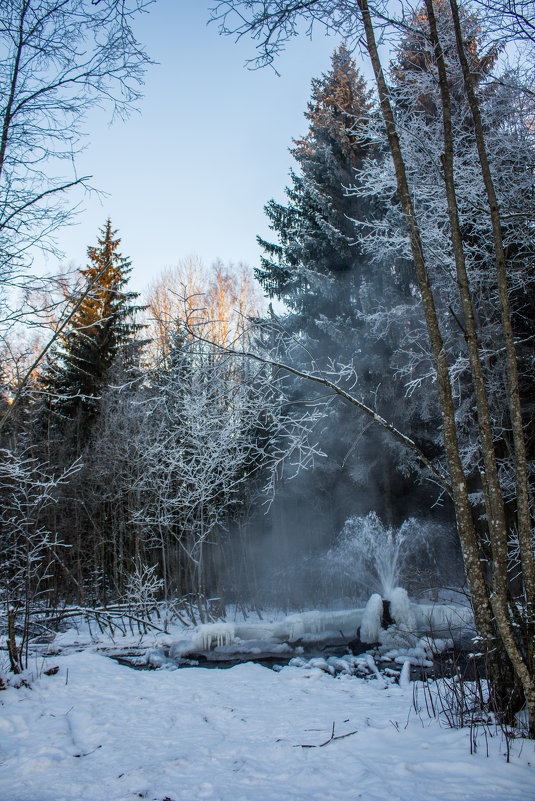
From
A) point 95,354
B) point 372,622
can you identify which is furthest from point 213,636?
point 95,354

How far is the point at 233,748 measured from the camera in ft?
11.9

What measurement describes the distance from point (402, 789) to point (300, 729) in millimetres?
1872

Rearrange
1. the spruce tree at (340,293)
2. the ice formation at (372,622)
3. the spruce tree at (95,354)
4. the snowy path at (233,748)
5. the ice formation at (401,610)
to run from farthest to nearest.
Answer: the spruce tree at (95,354) → the spruce tree at (340,293) → the ice formation at (401,610) → the ice formation at (372,622) → the snowy path at (233,748)

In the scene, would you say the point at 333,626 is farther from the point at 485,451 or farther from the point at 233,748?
the point at 485,451

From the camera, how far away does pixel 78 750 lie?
12.1 feet

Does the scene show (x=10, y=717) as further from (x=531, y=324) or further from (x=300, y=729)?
(x=531, y=324)

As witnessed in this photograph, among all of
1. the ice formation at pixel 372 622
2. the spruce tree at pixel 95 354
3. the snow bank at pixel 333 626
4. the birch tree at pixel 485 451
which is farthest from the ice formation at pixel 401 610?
the spruce tree at pixel 95 354

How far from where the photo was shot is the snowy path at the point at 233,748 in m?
2.53

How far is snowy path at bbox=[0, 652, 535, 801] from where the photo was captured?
2.53 metres

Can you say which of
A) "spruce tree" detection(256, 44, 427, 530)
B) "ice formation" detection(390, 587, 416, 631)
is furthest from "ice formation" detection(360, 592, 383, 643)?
"spruce tree" detection(256, 44, 427, 530)

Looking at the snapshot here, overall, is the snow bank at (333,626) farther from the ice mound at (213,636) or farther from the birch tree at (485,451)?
the birch tree at (485,451)

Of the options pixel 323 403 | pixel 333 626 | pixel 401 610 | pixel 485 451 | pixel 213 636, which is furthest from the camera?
pixel 323 403

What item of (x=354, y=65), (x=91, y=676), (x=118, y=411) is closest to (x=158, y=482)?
(x=118, y=411)

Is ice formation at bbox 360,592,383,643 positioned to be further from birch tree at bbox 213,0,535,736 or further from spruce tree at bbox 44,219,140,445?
spruce tree at bbox 44,219,140,445
